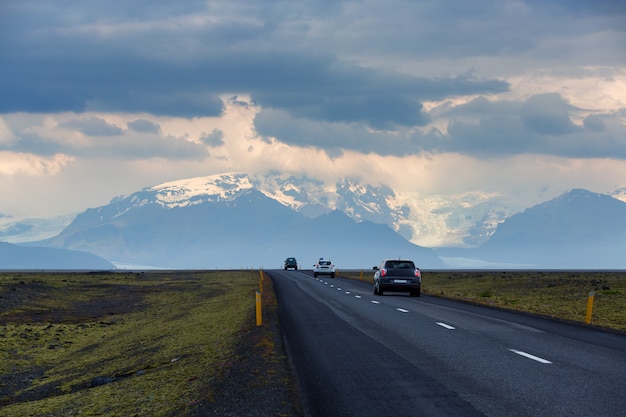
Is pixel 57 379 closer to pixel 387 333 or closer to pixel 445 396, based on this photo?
pixel 387 333

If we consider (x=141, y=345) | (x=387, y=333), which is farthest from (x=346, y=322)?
(x=141, y=345)

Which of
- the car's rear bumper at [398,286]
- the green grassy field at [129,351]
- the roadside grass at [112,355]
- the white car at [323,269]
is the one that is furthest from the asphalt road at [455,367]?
the white car at [323,269]

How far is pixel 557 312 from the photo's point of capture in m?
33.2

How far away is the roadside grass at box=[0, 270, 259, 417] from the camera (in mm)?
14226

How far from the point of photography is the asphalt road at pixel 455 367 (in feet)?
34.8

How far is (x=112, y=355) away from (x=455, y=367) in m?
14.1

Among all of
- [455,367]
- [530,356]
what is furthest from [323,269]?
[455,367]

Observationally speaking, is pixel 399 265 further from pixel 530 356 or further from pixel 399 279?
pixel 530 356

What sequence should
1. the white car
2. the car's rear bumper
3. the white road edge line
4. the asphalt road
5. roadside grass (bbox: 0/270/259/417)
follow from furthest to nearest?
the white car
the car's rear bumper
the white road edge line
roadside grass (bbox: 0/270/259/417)
the asphalt road

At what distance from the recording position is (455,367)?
554 inches

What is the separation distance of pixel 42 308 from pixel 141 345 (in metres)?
22.2

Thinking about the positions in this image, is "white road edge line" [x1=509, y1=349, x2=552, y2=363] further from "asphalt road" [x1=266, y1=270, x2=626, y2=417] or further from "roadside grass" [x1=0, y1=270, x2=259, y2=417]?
"roadside grass" [x1=0, y1=270, x2=259, y2=417]

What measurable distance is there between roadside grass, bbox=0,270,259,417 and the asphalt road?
76.9 inches

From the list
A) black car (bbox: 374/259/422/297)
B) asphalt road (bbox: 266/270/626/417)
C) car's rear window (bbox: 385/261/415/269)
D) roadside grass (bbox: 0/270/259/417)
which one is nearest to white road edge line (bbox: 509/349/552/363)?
asphalt road (bbox: 266/270/626/417)
